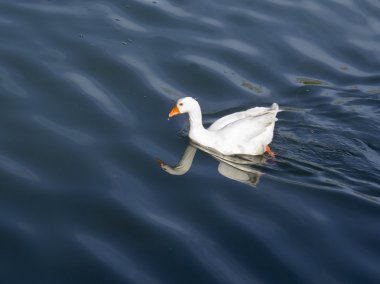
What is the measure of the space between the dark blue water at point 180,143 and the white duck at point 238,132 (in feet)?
0.84

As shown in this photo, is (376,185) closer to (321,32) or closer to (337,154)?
(337,154)

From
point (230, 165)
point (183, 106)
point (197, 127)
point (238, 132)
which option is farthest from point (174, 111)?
point (230, 165)

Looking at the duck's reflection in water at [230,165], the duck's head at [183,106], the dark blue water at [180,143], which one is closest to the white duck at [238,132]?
the duck's head at [183,106]

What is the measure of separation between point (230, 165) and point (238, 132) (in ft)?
2.30

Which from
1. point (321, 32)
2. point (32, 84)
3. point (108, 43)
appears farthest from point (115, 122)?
point (321, 32)

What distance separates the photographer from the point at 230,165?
11.6 metres

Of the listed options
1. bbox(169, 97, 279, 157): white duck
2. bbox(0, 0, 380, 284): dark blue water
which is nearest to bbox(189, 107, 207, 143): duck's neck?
bbox(169, 97, 279, 157): white duck

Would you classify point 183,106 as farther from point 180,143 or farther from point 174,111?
point 180,143

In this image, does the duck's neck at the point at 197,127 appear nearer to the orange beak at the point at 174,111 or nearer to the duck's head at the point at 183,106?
the duck's head at the point at 183,106

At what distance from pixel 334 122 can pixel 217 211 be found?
369cm

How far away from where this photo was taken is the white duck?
11969 millimetres

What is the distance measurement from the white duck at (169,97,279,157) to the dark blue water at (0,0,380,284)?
0.26 meters

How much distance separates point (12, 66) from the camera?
500 inches

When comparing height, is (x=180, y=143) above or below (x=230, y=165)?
above
